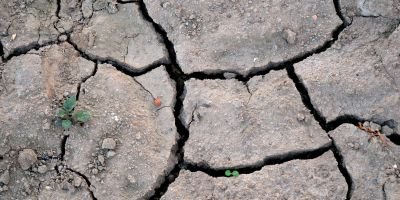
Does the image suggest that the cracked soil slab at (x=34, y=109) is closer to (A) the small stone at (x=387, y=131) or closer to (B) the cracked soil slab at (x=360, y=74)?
(B) the cracked soil slab at (x=360, y=74)

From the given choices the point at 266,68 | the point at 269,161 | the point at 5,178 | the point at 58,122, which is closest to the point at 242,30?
the point at 266,68

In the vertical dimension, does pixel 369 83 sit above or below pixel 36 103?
above

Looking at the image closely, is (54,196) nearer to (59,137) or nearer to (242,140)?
(59,137)

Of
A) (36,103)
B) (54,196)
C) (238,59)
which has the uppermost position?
(238,59)

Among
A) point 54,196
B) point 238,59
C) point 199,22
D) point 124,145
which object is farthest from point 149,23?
point 54,196

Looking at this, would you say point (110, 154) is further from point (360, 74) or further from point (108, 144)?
point (360, 74)

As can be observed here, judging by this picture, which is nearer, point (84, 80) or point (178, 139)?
point (178, 139)
